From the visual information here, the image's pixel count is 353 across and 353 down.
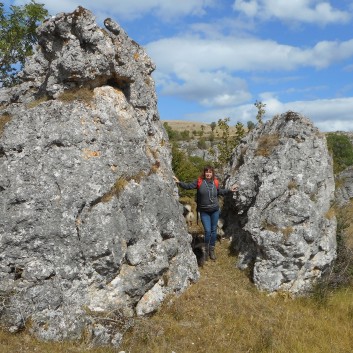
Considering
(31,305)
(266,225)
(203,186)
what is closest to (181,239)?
(203,186)

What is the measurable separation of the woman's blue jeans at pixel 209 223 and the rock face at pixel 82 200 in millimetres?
923

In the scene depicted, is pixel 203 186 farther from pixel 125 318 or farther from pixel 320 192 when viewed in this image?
pixel 125 318

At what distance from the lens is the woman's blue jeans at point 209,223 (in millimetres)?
12299

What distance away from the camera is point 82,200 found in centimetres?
905

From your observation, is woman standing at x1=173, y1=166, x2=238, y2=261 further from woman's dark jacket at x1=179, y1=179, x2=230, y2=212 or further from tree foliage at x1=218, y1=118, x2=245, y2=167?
tree foliage at x1=218, y1=118, x2=245, y2=167

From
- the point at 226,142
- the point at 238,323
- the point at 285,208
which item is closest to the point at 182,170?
the point at 226,142

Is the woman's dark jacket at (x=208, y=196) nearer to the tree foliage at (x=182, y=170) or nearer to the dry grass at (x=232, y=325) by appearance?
the dry grass at (x=232, y=325)

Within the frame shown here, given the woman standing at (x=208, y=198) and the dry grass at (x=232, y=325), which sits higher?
the woman standing at (x=208, y=198)

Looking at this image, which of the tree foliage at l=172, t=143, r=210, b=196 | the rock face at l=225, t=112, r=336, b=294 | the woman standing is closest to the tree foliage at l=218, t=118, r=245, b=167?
the tree foliage at l=172, t=143, r=210, b=196

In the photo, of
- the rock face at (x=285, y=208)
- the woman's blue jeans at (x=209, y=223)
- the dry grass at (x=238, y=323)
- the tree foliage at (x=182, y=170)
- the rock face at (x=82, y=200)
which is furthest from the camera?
the tree foliage at (x=182, y=170)

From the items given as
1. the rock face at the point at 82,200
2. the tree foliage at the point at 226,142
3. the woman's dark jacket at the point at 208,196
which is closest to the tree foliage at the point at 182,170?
the tree foliage at the point at 226,142

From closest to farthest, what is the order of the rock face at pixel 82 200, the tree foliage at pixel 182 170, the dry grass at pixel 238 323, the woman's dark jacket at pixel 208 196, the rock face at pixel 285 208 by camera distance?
the rock face at pixel 82 200 → the dry grass at pixel 238 323 → the rock face at pixel 285 208 → the woman's dark jacket at pixel 208 196 → the tree foliage at pixel 182 170

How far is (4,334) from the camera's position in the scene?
25.8 feet

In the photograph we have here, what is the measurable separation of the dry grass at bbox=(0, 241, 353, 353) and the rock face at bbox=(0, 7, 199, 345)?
1.17 ft
